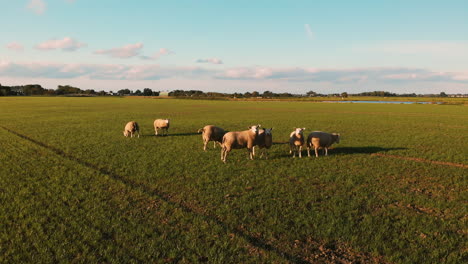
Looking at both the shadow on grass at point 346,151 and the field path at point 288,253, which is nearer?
the field path at point 288,253

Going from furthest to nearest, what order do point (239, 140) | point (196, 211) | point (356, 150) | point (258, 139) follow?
1. point (356, 150)
2. point (258, 139)
3. point (239, 140)
4. point (196, 211)

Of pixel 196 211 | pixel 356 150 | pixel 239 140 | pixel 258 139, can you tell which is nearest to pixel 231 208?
pixel 196 211

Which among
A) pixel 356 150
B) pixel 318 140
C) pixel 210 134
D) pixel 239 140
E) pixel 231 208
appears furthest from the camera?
pixel 356 150

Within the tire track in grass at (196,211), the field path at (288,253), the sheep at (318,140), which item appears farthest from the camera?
the sheep at (318,140)

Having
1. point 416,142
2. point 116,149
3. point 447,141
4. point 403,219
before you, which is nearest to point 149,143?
point 116,149

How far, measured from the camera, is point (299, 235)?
6.86 m

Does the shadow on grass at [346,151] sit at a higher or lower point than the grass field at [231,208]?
higher

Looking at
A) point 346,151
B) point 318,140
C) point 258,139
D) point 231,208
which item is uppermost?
point 258,139

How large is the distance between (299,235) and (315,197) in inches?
108

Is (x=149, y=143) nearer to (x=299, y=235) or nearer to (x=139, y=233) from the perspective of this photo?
(x=139, y=233)

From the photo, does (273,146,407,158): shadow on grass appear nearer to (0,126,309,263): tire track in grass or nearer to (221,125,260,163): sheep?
(221,125,260,163): sheep

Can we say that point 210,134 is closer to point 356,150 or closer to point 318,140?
point 318,140

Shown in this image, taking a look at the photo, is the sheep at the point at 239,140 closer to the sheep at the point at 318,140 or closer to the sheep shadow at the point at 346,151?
the sheep shadow at the point at 346,151

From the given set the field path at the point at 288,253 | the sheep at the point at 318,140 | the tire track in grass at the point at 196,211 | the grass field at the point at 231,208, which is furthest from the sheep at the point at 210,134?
the field path at the point at 288,253
